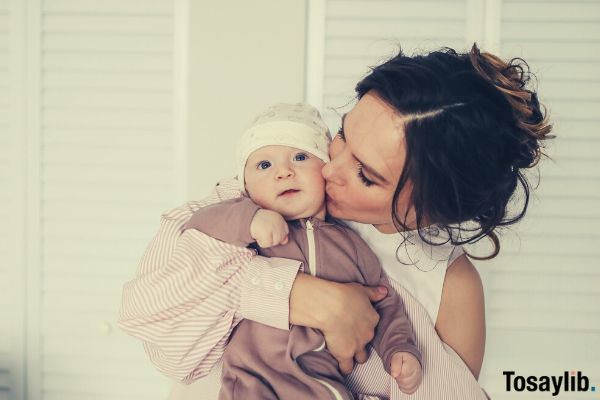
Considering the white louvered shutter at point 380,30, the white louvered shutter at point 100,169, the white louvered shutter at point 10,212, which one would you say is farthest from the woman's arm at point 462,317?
the white louvered shutter at point 10,212

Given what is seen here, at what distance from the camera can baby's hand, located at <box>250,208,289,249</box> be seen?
3.54 feet

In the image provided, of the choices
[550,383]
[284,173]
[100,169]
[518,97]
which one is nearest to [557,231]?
[550,383]

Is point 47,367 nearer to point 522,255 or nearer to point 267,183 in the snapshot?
point 267,183

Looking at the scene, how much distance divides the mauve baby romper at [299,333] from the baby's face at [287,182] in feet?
0.12

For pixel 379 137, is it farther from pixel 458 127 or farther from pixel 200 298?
pixel 200 298

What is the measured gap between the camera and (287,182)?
3.82 feet

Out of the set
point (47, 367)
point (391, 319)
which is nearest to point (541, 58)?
point (391, 319)

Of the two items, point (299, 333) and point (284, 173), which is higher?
point (284, 173)

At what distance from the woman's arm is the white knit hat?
1.31 feet

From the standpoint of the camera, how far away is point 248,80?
2.09m

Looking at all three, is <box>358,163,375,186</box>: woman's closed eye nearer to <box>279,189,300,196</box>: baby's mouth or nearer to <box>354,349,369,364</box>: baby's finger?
<box>279,189,300,196</box>: baby's mouth

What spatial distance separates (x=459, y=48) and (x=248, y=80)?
78cm

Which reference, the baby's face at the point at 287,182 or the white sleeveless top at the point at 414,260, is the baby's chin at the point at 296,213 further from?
the white sleeveless top at the point at 414,260

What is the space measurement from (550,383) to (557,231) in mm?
583
